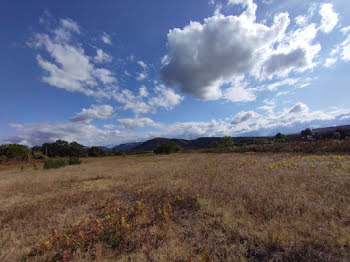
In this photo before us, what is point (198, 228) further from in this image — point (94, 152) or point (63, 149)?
point (94, 152)

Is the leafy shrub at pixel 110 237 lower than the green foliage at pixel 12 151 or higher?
lower

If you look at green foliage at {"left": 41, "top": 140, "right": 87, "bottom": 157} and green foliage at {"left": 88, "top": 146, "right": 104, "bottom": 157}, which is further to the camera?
green foliage at {"left": 88, "top": 146, "right": 104, "bottom": 157}

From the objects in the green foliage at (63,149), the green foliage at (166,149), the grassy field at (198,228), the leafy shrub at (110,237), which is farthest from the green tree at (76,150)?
the leafy shrub at (110,237)

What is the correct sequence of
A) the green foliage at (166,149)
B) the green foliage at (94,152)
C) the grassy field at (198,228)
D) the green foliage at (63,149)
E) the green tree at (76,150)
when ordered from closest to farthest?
the grassy field at (198,228) → the green foliage at (166,149) → the green foliage at (63,149) → the green tree at (76,150) → the green foliage at (94,152)

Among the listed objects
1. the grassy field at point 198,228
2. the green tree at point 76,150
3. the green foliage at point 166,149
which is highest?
the green tree at point 76,150

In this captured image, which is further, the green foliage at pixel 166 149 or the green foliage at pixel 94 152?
the green foliage at pixel 94 152

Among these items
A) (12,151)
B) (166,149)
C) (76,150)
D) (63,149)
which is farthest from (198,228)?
(63,149)

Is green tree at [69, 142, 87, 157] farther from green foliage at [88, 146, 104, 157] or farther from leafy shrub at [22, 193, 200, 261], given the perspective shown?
leafy shrub at [22, 193, 200, 261]

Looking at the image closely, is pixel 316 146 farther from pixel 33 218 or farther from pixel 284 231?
pixel 33 218

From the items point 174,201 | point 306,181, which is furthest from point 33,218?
point 306,181

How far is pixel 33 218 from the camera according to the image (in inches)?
239

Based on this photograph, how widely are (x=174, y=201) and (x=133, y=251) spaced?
312cm

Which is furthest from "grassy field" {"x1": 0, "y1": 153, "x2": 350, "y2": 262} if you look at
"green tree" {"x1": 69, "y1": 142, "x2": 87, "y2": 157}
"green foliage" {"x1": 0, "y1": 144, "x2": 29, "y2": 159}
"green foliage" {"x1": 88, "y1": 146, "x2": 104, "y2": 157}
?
"green foliage" {"x1": 88, "y1": 146, "x2": 104, "y2": 157}

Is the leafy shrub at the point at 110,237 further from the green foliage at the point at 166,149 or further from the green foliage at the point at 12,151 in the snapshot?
the green foliage at the point at 12,151
